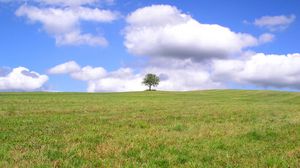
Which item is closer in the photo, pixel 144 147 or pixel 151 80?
pixel 144 147

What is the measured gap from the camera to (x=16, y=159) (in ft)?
38.9

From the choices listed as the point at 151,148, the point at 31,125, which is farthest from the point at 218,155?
the point at 31,125

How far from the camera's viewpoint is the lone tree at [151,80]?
158 meters

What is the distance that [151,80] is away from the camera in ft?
518

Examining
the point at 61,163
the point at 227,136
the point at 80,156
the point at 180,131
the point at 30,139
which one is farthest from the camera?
the point at 180,131

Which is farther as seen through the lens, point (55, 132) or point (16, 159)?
point (55, 132)

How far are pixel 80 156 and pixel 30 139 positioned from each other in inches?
157

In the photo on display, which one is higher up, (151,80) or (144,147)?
(151,80)

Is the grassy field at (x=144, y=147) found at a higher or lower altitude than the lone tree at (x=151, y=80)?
lower

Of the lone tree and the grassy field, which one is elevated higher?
the lone tree

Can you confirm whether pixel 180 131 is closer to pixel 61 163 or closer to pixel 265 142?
pixel 265 142

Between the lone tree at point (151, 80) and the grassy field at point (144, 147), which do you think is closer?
the grassy field at point (144, 147)

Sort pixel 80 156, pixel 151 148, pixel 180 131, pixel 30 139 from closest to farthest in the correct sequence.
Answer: pixel 80 156 → pixel 151 148 → pixel 30 139 → pixel 180 131

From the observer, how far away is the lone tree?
157875 millimetres
